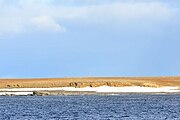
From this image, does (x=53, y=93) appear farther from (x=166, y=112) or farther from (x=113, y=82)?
(x=166, y=112)

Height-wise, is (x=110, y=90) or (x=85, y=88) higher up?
(x=85, y=88)

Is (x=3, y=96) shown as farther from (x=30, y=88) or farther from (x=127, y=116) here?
(x=127, y=116)

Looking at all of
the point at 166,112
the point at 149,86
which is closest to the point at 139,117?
the point at 166,112

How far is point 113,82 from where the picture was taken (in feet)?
356

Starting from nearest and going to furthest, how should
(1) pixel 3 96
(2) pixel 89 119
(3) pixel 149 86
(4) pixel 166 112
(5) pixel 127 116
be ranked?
(2) pixel 89 119 → (5) pixel 127 116 → (4) pixel 166 112 → (1) pixel 3 96 → (3) pixel 149 86

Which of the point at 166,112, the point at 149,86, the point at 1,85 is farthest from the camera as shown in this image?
the point at 1,85

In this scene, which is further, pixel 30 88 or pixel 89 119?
pixel 30 88

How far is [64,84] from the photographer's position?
110 meters

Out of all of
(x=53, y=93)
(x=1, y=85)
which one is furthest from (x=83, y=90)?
(x=1, y=85)

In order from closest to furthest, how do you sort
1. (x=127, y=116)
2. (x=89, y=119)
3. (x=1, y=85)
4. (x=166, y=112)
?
(x=89, y=119) → (x=127, y=116) → (x=166, y=112) → (x=1, y=85)

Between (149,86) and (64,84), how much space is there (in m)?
13.3

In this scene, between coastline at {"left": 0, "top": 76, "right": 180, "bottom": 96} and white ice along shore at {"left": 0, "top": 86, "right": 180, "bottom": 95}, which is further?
white ice along shore at {"left": 0, "top": 86, "right": 180, "bottom": 95}

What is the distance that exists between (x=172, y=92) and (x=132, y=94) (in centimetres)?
612

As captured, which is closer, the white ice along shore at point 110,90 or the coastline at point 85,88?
the coastline at point 85,88
